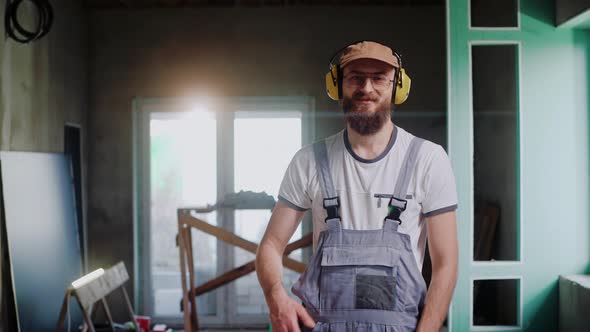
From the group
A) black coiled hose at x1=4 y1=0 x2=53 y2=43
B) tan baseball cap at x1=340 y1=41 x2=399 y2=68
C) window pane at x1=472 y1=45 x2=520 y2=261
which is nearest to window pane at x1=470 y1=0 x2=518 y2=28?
window pane at x1=472 y1=45 x2=520 y2=261

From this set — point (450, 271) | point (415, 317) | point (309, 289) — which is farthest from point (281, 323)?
point (450, 271)

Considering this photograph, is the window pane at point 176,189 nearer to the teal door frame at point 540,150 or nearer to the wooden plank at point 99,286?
the wooden plank at point 99,286

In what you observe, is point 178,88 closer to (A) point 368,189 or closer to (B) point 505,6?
(B) point 505,6

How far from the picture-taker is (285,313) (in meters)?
1.59

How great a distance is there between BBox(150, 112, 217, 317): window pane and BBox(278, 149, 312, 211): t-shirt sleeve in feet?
13.6

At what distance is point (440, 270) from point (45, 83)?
13.4 feet

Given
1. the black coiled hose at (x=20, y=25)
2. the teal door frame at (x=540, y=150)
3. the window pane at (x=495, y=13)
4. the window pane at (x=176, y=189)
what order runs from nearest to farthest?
the teal door frame at (x=540, y=150) → the black coiled hose at (x=20, y=25) → the window pane at (x=495, y=13) → the window pane at (x=176, y=189)

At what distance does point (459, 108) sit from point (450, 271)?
1.53 meters

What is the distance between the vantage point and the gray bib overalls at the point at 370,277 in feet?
5.26

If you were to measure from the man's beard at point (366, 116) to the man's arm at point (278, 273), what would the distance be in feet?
1.06

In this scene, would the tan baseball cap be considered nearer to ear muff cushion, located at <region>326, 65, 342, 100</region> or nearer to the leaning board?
ear muff cushion, located at <region>326, 65, 342, 100</region>

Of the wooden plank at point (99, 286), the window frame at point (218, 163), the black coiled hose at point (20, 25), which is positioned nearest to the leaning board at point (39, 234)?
the wooden plank at point (99, 286)

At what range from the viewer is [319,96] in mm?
5695

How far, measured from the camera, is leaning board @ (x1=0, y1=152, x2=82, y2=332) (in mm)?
3852
